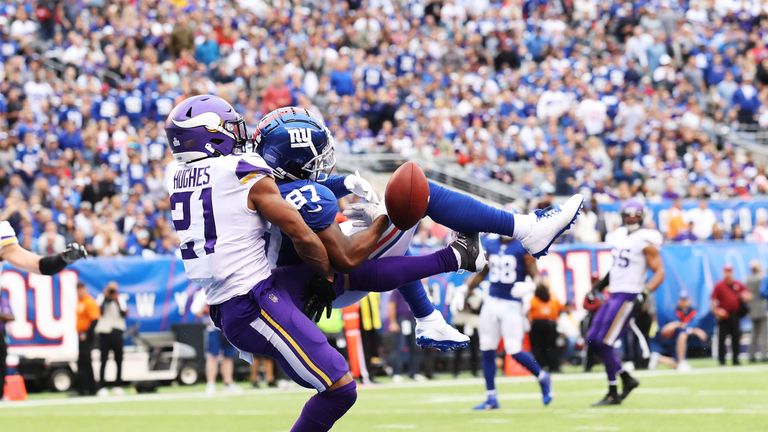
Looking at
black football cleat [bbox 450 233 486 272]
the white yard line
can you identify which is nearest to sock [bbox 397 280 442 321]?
black football cleat [bbox 450 233 486 272]

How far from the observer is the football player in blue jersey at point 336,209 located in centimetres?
632

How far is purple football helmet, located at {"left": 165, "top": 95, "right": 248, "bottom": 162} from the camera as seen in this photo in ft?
21.2

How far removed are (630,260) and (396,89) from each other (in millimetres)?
11561

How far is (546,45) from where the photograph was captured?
84.5 feet

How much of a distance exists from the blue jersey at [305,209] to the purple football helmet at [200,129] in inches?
14.1

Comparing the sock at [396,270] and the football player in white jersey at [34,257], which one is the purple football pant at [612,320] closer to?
the football player in white jersey at [34,257]

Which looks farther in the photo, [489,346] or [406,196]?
[489,346]

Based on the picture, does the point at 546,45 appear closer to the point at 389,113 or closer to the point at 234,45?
the point at 389,113

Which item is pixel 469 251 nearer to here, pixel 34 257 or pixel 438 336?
pixel 438 336

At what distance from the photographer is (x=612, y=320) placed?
11.7 meters

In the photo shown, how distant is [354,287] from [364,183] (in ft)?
1.70

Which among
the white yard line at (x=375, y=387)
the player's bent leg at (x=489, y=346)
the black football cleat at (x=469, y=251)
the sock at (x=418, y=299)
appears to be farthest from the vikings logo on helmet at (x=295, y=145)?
the white yard line at (x=375, y=387)

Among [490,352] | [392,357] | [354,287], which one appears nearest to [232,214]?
[354,287]

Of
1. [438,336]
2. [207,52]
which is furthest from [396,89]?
[438,336]
